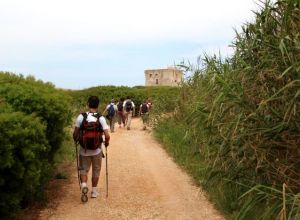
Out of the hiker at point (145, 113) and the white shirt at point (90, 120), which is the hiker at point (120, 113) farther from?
the white shirt at point (90, 120)

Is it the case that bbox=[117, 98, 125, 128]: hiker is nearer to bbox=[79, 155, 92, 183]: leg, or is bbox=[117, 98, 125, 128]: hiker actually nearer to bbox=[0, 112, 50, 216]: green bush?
bbox=[79, 155, 92, 183]: leg

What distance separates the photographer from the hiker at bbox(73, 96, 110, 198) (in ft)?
26.8

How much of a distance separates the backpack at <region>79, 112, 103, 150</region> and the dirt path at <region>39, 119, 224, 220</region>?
0.97m

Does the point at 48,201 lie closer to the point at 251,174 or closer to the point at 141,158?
the point at 251,174

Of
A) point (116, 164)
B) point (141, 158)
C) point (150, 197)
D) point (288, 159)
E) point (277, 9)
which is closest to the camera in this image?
point (288, 159)

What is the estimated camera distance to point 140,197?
28.8 feet

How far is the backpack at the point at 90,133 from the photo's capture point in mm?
8109

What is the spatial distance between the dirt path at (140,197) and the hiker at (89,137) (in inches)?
20.2

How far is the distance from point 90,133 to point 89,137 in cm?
8

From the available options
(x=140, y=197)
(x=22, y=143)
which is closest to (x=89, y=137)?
(x=140, y=197)

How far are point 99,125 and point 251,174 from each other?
2871 millimetres

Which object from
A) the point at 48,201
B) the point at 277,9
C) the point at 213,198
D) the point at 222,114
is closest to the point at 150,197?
the point at 213,198

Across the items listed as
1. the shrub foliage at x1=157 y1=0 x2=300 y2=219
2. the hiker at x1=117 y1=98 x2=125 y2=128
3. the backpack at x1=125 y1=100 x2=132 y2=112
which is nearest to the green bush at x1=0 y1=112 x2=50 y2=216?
the shrub foliage at x1=157 y1=0 x2=300 y2=219

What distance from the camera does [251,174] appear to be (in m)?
6.33
